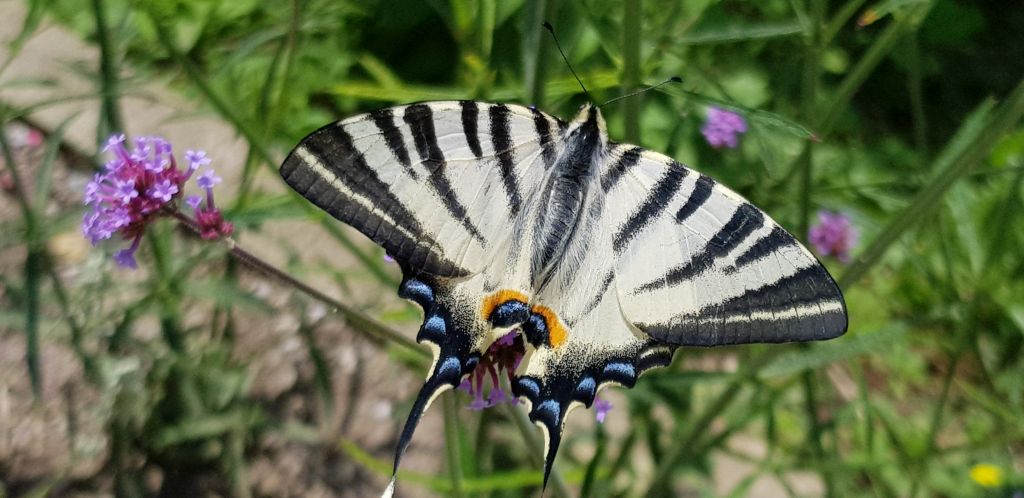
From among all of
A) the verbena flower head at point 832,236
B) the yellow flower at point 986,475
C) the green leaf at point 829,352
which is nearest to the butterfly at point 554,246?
the green leaf at point 829,352

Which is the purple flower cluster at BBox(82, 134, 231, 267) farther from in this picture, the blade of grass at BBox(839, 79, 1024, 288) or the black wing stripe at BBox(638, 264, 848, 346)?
the blade of grass at BBox(839, 79, 1024, 288)

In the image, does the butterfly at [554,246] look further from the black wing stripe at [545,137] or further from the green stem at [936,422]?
the green stem at [936,422]

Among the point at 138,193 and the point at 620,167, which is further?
the point at 620,167

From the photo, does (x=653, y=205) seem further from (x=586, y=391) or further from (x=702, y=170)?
(x=702, y=170)

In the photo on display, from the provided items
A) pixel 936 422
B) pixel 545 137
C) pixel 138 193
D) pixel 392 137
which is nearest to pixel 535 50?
pixel 545 137

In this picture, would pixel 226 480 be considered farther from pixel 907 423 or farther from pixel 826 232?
pixel 907 423
